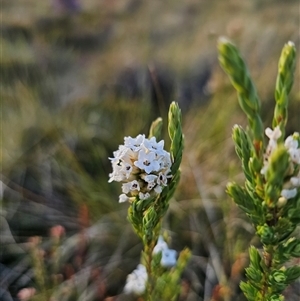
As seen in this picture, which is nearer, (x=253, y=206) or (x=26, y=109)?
(x=253, y=206)

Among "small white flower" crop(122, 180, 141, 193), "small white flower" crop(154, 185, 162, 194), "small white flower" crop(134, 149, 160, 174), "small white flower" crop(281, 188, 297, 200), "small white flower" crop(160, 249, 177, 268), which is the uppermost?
"small white flower" crop(134, 149, 160, 174)

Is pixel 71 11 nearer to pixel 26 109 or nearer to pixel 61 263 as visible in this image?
pixel 26 109

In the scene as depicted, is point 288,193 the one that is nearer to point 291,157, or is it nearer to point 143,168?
point 291,157

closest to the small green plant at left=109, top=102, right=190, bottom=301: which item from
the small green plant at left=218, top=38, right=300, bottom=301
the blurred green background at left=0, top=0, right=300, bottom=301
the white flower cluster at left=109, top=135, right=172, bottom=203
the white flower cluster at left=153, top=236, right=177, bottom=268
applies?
the white flower cluster at left=109, top=135, right=172, bottom=203

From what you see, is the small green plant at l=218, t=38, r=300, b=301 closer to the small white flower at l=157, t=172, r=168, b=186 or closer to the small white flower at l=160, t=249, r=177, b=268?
the small white flower at l=157, t=172, r=168, b=186

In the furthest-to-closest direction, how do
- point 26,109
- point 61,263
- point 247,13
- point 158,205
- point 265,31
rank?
point 247,13, point 265,31, point 26,109, point 61,263, point 158,205

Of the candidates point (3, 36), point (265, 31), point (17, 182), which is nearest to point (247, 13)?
point (265, 31)

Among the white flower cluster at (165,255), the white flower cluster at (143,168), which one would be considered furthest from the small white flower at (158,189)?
the white flower cluster at (165,255)

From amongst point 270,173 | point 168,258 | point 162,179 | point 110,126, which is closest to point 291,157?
point 270,173
